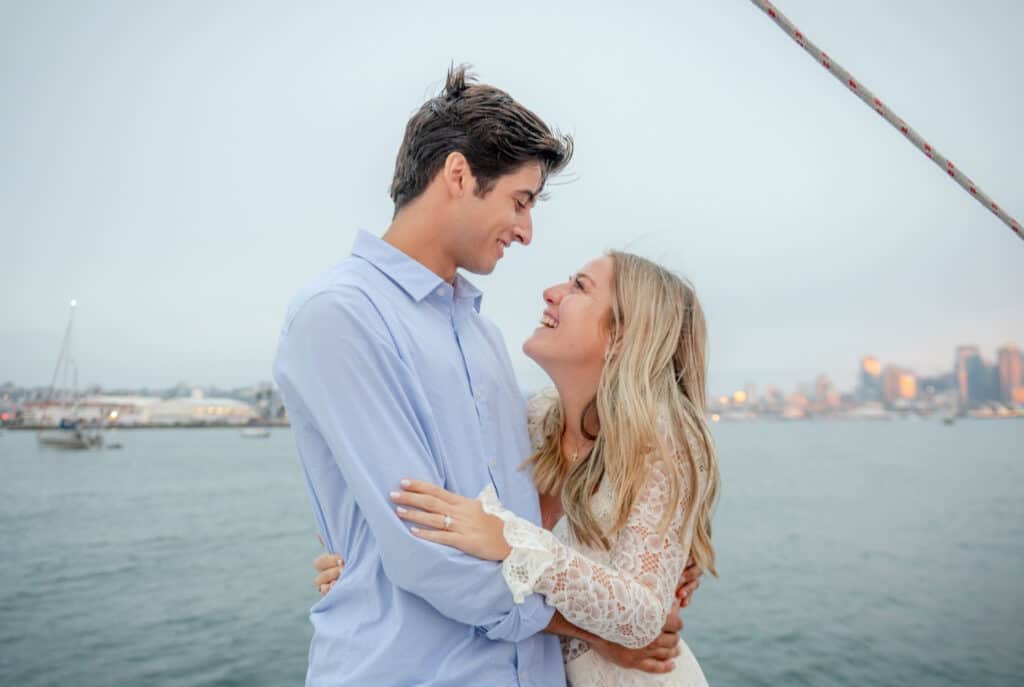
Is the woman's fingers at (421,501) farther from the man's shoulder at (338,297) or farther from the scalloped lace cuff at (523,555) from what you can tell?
the man's shoulder at (338,297)

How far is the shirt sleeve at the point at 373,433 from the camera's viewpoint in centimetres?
157

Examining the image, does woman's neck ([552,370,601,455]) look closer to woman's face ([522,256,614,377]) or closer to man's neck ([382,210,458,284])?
woman's face ([522,256,614,377])

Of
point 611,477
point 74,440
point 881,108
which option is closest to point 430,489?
point 611,477

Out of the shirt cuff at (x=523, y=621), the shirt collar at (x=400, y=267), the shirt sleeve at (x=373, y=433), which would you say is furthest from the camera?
the shirt collar at (x=400, y=267)

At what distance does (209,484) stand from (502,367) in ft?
142

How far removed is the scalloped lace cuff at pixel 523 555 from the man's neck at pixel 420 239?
0.66 m

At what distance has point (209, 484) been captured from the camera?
41.7m

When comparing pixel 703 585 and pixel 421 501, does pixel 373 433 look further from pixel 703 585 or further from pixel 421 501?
pixel 703 585

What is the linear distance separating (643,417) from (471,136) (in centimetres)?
88

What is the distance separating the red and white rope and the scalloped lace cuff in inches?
47.6

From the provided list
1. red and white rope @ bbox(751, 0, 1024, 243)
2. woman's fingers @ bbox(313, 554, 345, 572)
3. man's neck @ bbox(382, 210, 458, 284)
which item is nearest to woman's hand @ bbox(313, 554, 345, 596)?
woman's fingers @ bbox(313, 554, 345, 572)

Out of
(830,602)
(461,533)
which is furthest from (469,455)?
(830,602)

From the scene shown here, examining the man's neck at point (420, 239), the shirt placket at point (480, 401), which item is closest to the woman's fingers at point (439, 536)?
the shirt placket at point (480, 401)

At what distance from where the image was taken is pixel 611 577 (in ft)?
6.03
